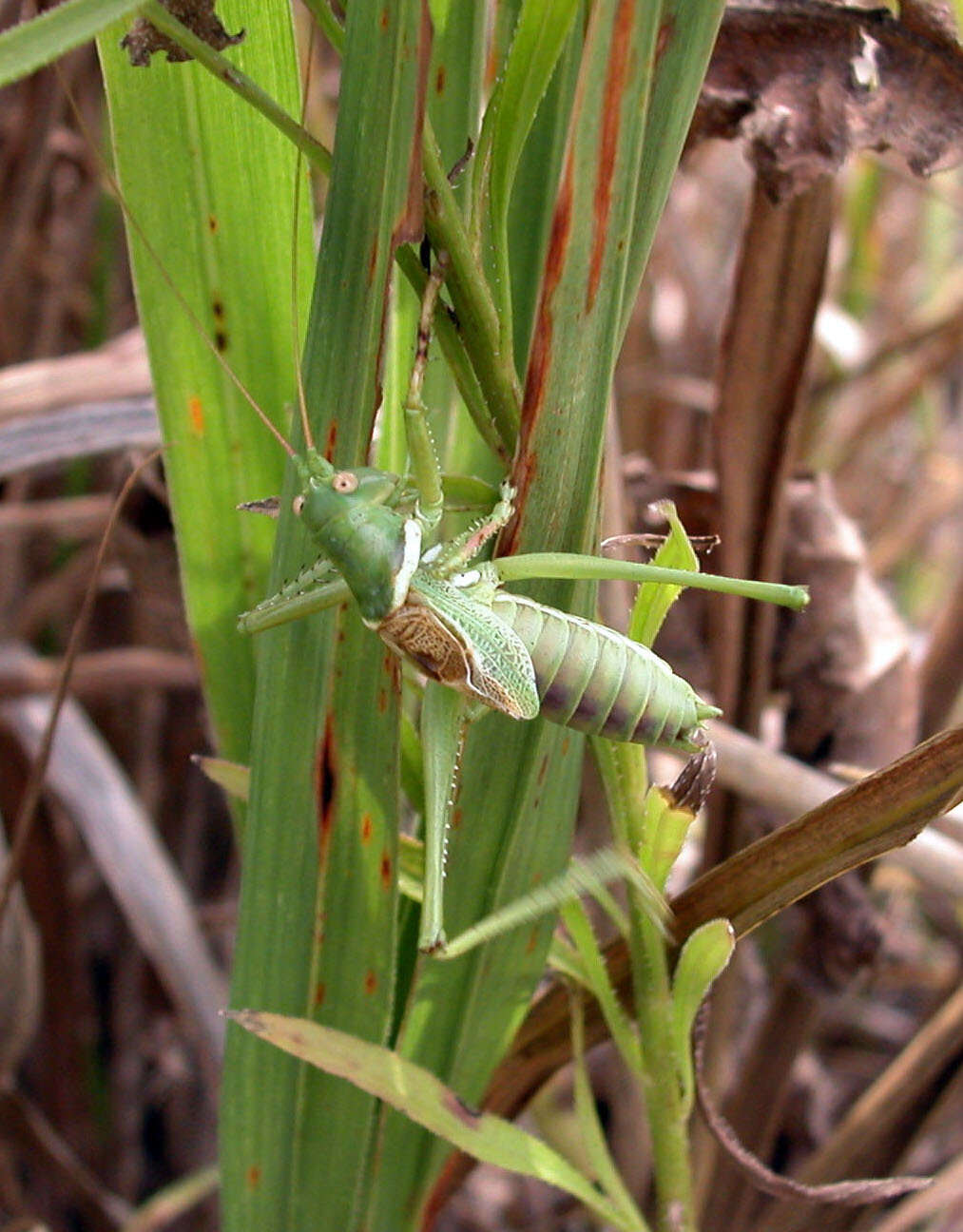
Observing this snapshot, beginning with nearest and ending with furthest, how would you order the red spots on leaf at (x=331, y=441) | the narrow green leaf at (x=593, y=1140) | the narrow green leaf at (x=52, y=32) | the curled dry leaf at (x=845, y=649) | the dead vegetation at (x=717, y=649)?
the narrow green leaf at (x=52, y=32), the red spots on leaf at (x=331, y=441), the narrow green leaf at (x=593, y=1140), the dead vegetation at (x=717, y=649), the curled dry leaf at (x=845, y=649)

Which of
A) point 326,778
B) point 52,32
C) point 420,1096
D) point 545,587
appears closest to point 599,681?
point 545,587

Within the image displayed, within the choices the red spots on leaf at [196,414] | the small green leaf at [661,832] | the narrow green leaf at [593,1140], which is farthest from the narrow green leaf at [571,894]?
the red spots on leaf at [196,414]

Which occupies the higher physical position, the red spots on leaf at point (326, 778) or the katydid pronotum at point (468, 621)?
the katydid pronotum at point (468, 621)

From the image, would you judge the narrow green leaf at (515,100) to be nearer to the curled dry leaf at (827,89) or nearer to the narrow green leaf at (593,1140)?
the curled dry leaf at (827,89)

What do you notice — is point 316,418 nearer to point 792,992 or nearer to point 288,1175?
point 288,1175

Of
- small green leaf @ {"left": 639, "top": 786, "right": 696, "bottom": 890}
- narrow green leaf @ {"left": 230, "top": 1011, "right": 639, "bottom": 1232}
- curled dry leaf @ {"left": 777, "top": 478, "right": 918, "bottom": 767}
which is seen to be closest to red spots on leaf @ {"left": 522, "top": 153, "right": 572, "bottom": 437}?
small green leaf @ {"left": 639, "top": 786, "right": 696, "bottom": 890}

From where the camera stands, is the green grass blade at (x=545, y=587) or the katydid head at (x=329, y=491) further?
the katydid head at (x=329, y=491)
